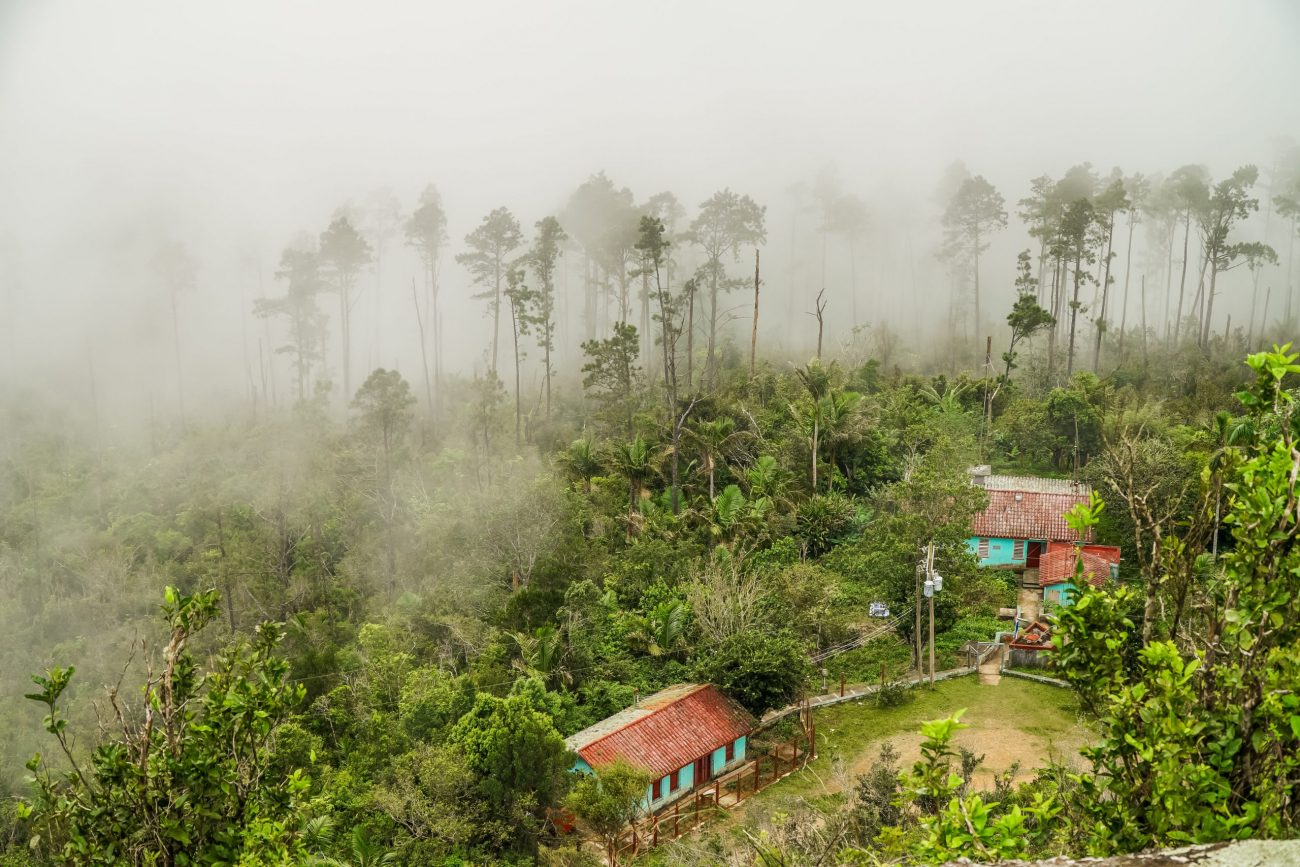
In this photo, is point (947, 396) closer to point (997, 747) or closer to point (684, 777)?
point (997, 747)

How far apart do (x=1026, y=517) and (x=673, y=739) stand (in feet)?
51.0

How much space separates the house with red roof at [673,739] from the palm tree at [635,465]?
1040 centimetres

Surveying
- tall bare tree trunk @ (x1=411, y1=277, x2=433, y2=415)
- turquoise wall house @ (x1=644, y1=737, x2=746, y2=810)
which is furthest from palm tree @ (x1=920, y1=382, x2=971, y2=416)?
tall bare tree trunk @ (x1=411, y1=277, x2=433, y2=415)

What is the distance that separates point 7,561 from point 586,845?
32.0 m

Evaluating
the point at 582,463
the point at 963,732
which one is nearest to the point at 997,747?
the point at 963,732

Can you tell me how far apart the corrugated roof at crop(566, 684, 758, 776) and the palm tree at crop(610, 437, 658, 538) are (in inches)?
407

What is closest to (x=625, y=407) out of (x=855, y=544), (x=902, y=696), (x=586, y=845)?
(x=855, y=544)

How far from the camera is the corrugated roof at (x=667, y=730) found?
57.6 ft

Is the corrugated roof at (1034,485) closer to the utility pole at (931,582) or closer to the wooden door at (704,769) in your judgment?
the utility pole at (931,582)

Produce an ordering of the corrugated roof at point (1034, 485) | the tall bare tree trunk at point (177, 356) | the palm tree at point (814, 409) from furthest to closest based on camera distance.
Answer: the tall bare tree trunk at point (177, 356) → the palm tree at point (814, 409) → the corrugated roof at point (1034, 485)

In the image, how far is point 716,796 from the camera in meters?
17.5

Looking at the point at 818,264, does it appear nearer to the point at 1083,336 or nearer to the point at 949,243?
the point at 949,243

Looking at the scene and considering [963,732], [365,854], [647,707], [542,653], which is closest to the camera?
[365,854]

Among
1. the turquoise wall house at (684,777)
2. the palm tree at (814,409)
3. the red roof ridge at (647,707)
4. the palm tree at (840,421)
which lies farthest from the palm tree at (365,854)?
the palm tree at (840,421)
